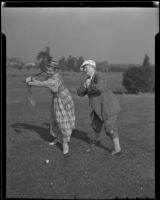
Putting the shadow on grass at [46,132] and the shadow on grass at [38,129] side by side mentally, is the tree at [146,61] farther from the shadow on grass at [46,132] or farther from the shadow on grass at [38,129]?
the shadow on grass at [38,129]

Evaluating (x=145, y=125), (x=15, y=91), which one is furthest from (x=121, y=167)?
A: (x=15, y=91)

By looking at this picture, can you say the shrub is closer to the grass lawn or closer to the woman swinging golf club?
the grass lawn

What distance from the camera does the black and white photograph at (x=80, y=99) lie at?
9.07 ft

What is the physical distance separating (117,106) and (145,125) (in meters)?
0.30

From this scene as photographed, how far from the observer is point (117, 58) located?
2.85m

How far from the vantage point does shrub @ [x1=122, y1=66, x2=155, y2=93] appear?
2.82 meters

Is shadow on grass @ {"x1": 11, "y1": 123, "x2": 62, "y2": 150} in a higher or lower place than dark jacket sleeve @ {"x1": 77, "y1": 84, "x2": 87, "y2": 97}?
lower

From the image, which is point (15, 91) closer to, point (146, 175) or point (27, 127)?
point (27, 127)

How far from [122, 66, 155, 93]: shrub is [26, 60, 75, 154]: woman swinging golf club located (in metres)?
0.52

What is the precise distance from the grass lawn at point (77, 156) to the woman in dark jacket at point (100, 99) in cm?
6

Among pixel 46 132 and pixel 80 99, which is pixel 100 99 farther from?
pixel 46 132

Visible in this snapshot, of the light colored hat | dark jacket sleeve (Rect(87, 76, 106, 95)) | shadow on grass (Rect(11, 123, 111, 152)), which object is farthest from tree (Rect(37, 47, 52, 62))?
shadow on grass (Rect(11, 123, 111, 152))

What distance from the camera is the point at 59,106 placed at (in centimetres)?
282

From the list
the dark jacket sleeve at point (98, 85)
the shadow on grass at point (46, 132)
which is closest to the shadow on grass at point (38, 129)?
the shadow on grass at point (46, 132)
